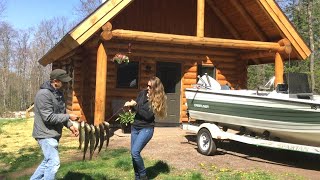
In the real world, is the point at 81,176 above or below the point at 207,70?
below

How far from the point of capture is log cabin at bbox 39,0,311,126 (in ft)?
45.6

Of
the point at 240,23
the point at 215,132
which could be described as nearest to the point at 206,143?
the point at 215,132

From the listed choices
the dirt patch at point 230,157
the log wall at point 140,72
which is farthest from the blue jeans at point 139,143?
the log wall at point 140,72

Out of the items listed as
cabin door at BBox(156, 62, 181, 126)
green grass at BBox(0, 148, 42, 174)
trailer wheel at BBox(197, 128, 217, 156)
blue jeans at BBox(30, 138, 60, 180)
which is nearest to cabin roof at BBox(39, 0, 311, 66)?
cabin door at BBox(156, 62, 181, 126)

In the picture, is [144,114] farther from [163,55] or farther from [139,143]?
[163,55]

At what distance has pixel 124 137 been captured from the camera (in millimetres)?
12156

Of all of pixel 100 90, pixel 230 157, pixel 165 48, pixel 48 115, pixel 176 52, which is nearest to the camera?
A: pixel 48 115

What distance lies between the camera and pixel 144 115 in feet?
22.8

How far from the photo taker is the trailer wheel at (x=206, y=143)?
31.2ft

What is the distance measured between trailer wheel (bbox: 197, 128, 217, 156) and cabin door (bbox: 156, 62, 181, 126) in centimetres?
550

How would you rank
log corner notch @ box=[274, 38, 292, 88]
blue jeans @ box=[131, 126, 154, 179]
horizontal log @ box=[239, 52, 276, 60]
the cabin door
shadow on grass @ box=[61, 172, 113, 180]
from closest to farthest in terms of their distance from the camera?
blue jeans @ box=[131, 126, 154, 179] → shadow on grass @ box=[61, 172, 113, 180] → log corner notch @ box=[274, 38, 292, 88] → horizontal log @ box=[239, 52, 276, 60] → the cabin door

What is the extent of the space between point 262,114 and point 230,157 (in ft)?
4.44

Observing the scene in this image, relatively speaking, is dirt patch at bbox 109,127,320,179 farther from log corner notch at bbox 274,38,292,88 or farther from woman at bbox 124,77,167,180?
log corner notch at bbox 274,38,292,88

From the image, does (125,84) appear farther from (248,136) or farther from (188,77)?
(248,136)
